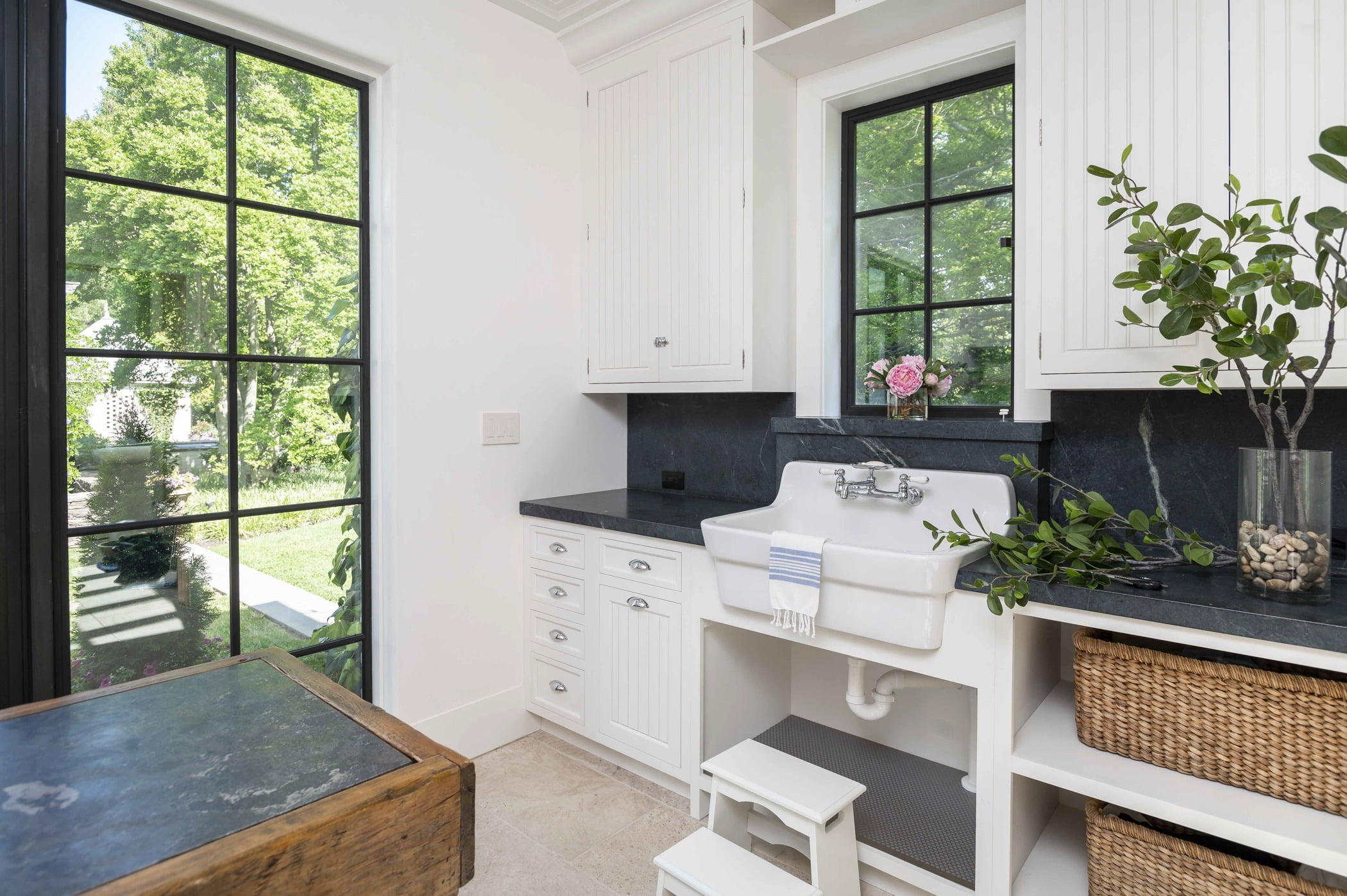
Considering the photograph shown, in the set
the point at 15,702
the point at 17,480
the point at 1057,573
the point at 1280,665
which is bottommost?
the point at 15,702

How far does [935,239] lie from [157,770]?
2.38 m

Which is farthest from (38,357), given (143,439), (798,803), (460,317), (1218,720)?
(1218,720)

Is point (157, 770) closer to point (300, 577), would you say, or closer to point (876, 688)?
point (300, 577)

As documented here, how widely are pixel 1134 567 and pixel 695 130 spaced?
1.91 meters

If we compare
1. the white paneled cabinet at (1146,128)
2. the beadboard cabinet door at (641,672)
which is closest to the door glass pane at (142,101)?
the beadboard cabinet door at (641,672)

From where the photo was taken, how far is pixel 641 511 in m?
2.56

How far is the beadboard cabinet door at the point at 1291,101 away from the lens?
4.73 feet

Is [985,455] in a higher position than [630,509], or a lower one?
higher

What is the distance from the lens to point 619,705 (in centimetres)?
243

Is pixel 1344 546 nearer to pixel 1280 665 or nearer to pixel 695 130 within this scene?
pixel 1280 665

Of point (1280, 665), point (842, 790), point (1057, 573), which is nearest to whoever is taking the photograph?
point (1280, 665)

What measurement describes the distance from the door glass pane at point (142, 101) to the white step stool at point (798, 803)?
7.18ft

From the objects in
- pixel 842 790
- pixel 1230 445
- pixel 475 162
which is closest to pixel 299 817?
pixel 842 790

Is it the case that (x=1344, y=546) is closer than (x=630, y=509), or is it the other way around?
(x=1344, y=546)
